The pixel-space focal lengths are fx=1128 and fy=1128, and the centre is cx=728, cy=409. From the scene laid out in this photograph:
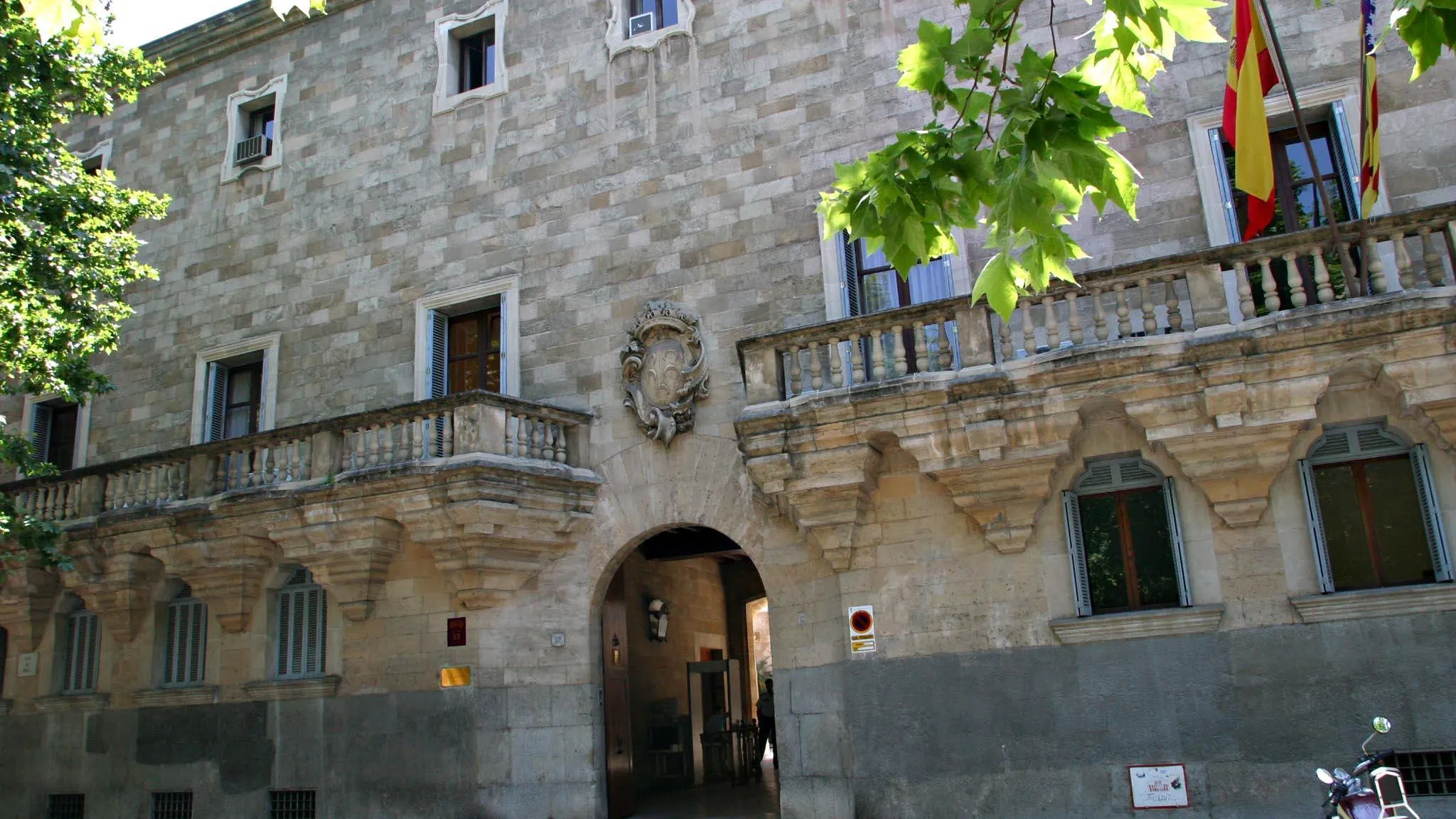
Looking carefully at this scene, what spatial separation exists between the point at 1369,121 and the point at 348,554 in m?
11.6

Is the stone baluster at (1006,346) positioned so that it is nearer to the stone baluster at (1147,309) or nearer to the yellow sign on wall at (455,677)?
the stone baluster at (1147,309)

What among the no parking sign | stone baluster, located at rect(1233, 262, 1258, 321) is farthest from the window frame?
stone baluster, located at rect(1233, 262, 1258, 321)

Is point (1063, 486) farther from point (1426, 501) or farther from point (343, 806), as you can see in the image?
point (343, 806)

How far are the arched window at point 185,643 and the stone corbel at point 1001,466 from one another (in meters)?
10.5

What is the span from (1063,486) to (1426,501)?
10.1 ft

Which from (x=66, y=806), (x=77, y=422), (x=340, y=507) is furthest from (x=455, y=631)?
(x=77, y=422)

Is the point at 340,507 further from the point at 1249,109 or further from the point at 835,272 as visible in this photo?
the point at 1249,109

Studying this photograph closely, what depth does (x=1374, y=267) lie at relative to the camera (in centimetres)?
970

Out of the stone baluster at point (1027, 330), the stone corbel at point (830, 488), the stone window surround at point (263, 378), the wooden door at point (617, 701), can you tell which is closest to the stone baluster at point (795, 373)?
the stone corbel at point (830, 488)

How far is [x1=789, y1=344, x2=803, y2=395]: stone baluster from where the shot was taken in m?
11.8

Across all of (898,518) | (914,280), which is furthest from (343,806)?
(914,280)

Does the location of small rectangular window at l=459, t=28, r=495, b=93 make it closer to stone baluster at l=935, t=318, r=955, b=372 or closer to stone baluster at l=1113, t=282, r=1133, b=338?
stone baluster at l=935, t=318, r=955, b=372

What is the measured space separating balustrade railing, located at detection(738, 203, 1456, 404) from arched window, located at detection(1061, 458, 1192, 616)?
142 cm

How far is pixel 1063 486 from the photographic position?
36.6ft
